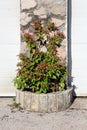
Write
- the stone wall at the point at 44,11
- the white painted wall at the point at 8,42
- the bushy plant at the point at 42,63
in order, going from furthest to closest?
the white painted wall at the point at 8,42, the stone wall at the point at 44,11, the bushy plant at the point at 42,63

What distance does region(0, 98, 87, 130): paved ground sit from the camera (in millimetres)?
6234

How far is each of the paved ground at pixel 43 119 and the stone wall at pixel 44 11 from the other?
59.0 inches

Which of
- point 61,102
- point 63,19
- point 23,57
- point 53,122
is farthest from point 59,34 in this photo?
point 53,122

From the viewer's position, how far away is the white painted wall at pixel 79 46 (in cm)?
751

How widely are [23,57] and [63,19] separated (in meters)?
1.00

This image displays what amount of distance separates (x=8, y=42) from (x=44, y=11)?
38.3 inches

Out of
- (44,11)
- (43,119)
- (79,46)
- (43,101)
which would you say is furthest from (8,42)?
(43,119)

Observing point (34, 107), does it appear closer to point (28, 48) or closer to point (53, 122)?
point (53, 122)

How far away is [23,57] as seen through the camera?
23.3 feet

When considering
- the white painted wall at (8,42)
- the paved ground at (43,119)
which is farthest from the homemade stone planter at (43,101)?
the white painted wall at (8,42)

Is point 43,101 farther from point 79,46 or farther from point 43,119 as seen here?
point 79,46

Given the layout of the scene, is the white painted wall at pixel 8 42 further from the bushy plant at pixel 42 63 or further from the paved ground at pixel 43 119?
the paved ground at pixel 43 119

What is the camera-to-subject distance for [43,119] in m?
6.57

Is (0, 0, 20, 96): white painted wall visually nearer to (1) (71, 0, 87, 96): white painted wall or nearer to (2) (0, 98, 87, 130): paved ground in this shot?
(2) (0, 98, 87, 130): paved ground
